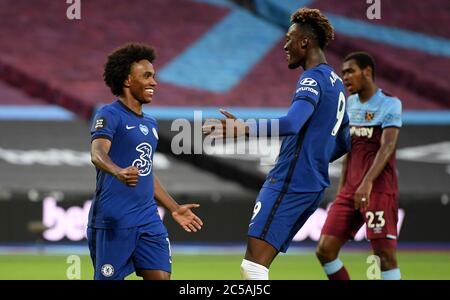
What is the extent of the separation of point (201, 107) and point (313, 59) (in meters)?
9.91

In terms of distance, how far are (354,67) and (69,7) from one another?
10.1 meters

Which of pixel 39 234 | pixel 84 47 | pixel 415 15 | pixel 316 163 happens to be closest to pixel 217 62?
pixel 84 47

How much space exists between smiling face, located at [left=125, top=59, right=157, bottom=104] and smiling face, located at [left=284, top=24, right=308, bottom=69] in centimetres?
96

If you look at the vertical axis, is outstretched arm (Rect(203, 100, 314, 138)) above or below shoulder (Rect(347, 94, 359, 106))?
below

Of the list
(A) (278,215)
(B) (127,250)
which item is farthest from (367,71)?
(B) (127,250)

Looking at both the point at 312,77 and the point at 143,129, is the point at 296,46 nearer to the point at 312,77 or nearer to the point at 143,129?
the point at 312,77

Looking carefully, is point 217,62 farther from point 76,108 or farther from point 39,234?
point 39,234

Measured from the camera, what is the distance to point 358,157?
816 cm

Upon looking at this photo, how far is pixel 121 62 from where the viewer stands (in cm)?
640

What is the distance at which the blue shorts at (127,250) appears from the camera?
6.07 metres

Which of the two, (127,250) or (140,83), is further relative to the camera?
(140,83)

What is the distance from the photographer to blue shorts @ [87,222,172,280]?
607cm

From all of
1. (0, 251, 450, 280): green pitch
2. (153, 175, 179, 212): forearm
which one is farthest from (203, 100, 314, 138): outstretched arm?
(0, 251, 450, 280): green pitch

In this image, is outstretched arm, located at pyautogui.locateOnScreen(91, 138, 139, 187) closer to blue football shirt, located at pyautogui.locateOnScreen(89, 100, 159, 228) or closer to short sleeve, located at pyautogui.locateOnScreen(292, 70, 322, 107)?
blue football shirt, located at pyautogui.locateOnScreen(89, 100, 159, 228)
